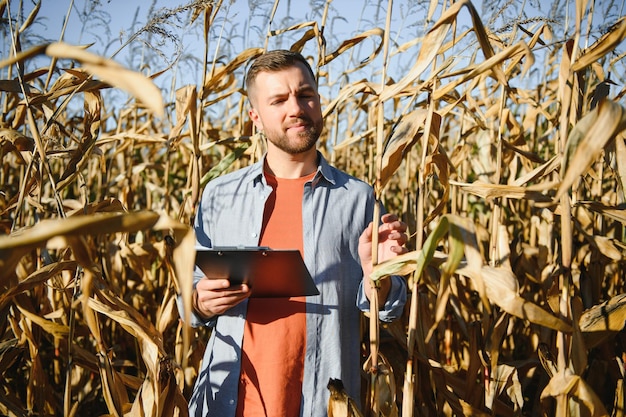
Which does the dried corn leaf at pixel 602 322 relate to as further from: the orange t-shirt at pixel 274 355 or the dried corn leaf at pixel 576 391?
the orange t-shirt at pixel 274 355

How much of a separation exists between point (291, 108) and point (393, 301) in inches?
26.1

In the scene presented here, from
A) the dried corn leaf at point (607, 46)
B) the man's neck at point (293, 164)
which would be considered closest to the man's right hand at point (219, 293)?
the man's neck at point (293, 164)

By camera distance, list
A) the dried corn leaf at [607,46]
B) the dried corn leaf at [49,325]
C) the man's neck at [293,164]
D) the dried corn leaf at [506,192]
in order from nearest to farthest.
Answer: the dried corn leaf at [607,46] → the dried corn leaf at [506,192] → the dried corn leaf at [49,325] → the man's neck at [293,164]

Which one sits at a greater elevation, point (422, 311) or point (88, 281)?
point (88, 281)

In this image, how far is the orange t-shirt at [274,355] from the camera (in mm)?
1417

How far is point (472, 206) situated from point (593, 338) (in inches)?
84.7

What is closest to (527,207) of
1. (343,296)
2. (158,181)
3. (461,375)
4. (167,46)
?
(461,375)

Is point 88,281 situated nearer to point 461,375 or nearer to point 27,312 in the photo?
point 27,312

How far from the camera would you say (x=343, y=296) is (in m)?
1.53

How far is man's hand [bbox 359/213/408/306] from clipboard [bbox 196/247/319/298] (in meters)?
0.17

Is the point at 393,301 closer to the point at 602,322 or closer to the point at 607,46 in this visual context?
the point at 602,322

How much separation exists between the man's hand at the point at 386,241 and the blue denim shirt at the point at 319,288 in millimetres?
121

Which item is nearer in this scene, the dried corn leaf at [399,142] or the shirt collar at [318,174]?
the dried corn leaf at [399,142]

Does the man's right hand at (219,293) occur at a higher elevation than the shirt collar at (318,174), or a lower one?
lower
